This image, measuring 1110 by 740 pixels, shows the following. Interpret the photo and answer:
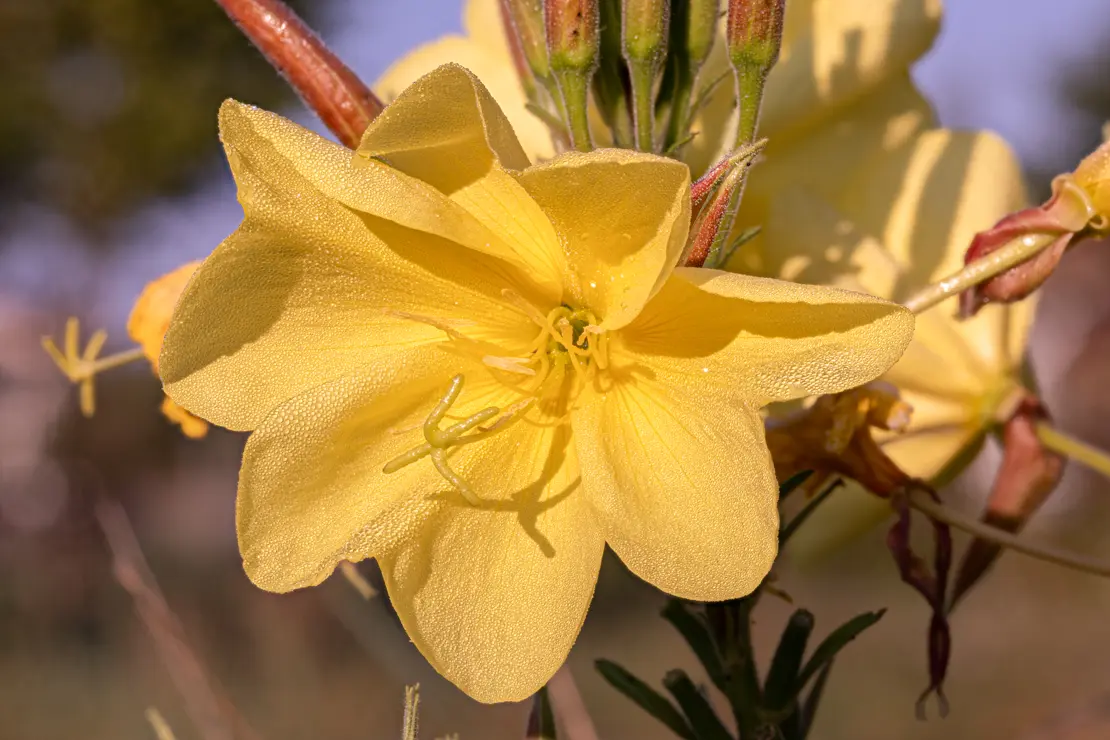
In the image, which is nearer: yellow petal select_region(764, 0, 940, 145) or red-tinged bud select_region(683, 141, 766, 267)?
red-tinged bud select_region(683, 141, 766, 267)

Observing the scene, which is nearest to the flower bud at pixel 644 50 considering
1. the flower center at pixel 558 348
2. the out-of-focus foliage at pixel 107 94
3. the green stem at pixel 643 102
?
the green stem at pixel 643 102

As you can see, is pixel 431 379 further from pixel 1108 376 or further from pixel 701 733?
pixel 1108 376

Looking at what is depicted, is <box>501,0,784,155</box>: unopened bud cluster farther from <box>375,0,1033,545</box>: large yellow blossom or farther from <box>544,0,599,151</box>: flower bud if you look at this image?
<box>375,0,1033,545</box>: large yellow blossom

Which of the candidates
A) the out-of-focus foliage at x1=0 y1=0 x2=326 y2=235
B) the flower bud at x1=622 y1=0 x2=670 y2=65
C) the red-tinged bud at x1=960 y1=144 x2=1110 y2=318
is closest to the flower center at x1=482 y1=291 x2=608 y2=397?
the flower bud at x1=622 y1=0 x2=670 y2=65

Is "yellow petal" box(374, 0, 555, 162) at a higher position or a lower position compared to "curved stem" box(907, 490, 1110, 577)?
higher

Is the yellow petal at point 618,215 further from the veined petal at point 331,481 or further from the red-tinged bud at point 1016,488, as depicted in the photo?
the red-tinged bud at point 1016,488

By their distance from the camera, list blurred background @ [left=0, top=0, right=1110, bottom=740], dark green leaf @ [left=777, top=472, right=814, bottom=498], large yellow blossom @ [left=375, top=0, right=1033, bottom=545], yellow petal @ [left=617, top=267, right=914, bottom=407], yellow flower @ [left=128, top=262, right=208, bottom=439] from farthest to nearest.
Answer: blurred background @ [left=0, top=0, right=1110, bottom=740] → large yellow blossom @ [left=375, top=0, right=1033, bottom=545] → yellow flower @ [left=128, top=262, right=208, bottom=439] → dark green leaf @ [left=777, top=472, right=814, bottom=498] → yellow petal @ [left=617, top=267, right=914, bottom=407]

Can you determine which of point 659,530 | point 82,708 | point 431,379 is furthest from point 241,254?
point 82,708
